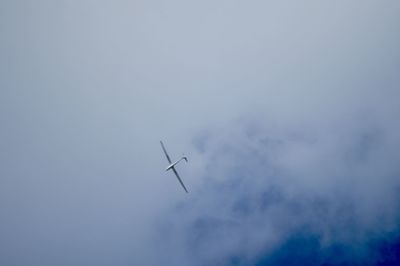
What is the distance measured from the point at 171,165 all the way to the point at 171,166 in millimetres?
347

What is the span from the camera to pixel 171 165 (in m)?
115

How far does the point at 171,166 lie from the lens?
115 m

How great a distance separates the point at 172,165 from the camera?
11588cm

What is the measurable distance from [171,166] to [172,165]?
70 centimetres

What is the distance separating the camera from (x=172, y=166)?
116m

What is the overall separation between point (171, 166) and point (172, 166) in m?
0.92

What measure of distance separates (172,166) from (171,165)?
961 millimetres
